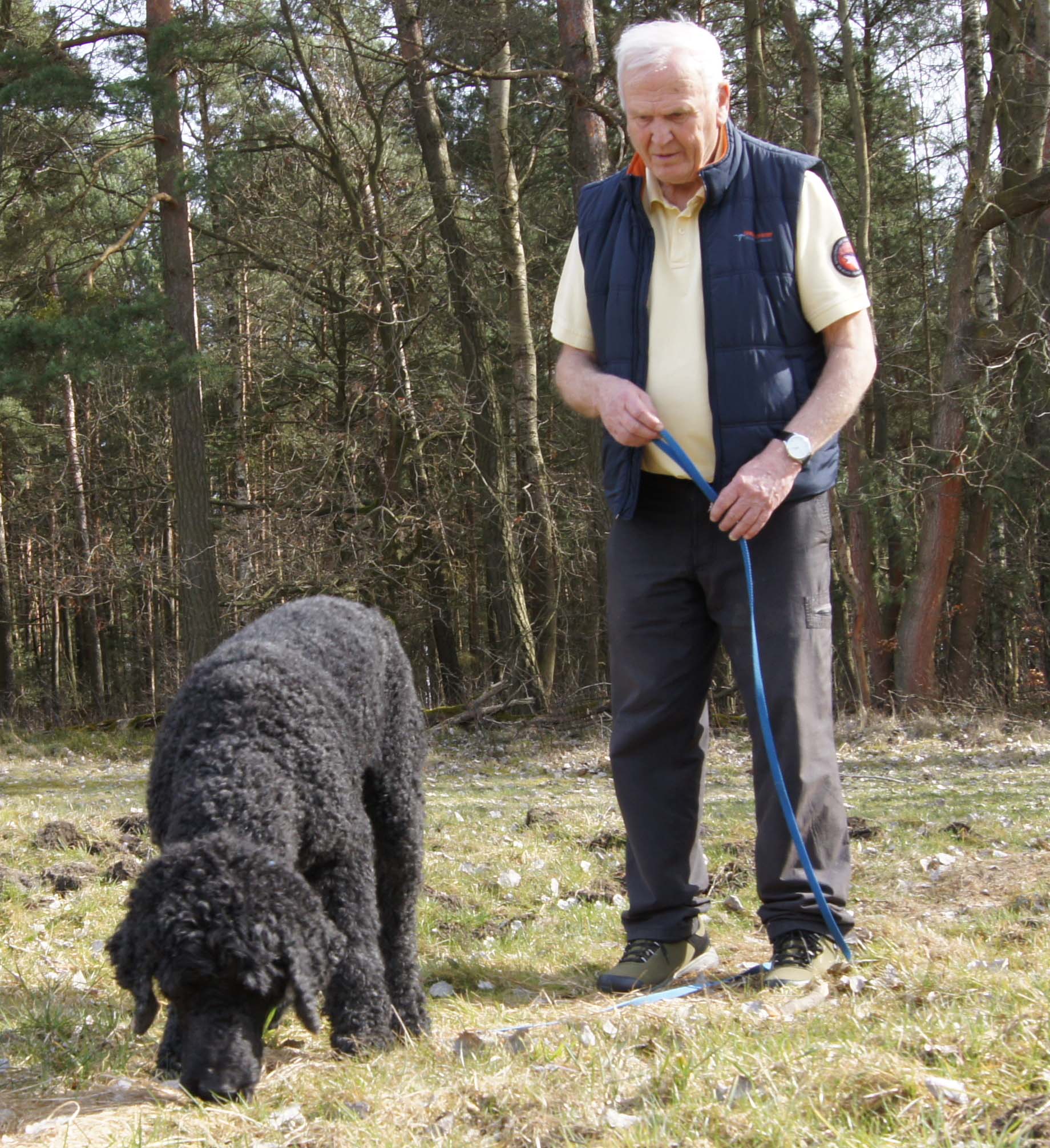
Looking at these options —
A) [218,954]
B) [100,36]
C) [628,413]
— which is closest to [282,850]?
[218,954]

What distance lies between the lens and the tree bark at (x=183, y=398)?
12.2 m

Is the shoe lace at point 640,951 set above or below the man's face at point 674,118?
below

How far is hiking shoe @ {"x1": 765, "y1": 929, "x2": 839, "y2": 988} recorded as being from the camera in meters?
3.09

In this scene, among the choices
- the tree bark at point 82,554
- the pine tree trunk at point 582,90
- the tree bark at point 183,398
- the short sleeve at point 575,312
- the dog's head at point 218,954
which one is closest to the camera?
the dog's head at point 218,954

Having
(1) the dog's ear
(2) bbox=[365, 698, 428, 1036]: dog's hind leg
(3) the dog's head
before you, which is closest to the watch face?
(2) bbox=[365, 698, 428, 1036]: dog's hind leg

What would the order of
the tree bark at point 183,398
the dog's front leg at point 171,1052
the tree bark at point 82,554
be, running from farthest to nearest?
1. the tree bark at point 82,554
2. the tree bark at point 183,398
3. the dog's front leg at point 171,1052

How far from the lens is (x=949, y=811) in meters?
6.29

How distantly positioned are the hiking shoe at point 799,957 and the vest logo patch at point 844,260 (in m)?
1.84

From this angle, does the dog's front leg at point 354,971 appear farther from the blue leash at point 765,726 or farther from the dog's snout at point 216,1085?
the blue leash at point 765,726

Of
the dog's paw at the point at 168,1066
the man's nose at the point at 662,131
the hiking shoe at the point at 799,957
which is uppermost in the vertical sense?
the man's nose at the point at 662,131

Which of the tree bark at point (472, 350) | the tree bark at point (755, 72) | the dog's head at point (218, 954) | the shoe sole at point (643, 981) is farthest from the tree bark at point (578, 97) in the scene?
the dog's head at point (218, 954)

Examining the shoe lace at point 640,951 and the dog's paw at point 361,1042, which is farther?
the shoe lace at point 640,951

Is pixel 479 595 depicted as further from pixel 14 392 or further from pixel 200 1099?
pixel 200 1099

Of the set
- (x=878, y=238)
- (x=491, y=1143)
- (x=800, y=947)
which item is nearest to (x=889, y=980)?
(x=800, y=947)
